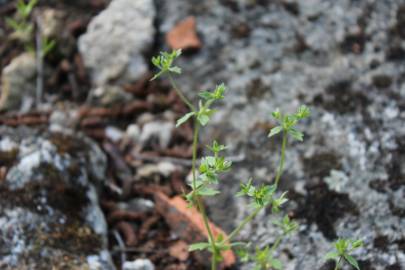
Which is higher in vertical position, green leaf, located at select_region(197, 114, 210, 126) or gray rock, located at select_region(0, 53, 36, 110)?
green leaf, located at select_region(197, 114, 210, 126)

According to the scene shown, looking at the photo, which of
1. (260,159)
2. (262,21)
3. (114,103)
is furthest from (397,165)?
(114,103)

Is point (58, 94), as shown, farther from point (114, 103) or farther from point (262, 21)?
point (262, 21)

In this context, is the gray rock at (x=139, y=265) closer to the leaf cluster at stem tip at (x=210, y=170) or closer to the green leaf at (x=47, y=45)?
the leaf cluster at stem tip at (x=210, y=170)

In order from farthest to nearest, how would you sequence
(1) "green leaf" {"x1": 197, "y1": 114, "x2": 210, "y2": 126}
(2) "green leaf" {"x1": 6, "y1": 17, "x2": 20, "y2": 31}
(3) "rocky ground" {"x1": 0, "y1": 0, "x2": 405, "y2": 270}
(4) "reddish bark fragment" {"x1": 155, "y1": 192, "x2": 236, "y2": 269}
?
1. (2) "green leaf" {"x1": 6, "y1": 17, "x2": 20, "y2": 31}
2. (4) "reddish bark fragment" {"x1": 155, "y1": 192, "x2": 236, "y2": 269}
3. (3) "rocky ground" {"x1": 0, "y1": 0, "x2": 405, "y2": 270}
4. (1) "green leaf" {"x1": 197, "y1": 114, "x2": 210, "y2": 126}

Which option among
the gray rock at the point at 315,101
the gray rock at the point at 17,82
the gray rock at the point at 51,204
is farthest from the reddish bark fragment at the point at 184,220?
the gray rock at the point at 17,82

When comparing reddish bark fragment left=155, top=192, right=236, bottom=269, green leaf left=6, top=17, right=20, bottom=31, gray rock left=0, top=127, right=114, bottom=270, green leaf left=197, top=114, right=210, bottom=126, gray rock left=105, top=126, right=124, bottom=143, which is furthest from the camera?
green leaf left=6, top=17, right=20, bottom=31

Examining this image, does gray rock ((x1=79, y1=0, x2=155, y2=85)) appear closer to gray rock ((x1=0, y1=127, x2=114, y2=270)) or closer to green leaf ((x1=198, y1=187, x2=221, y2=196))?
gray rock ((x1=0, y1=127, x2=114, y2=270))

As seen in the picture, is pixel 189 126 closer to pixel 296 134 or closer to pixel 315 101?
pixel 315 101

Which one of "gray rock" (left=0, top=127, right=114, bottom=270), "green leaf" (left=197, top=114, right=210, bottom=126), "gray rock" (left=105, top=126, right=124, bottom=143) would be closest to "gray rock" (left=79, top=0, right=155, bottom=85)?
"gray rock" (left=105, top=126, right=124, bottom=143)
